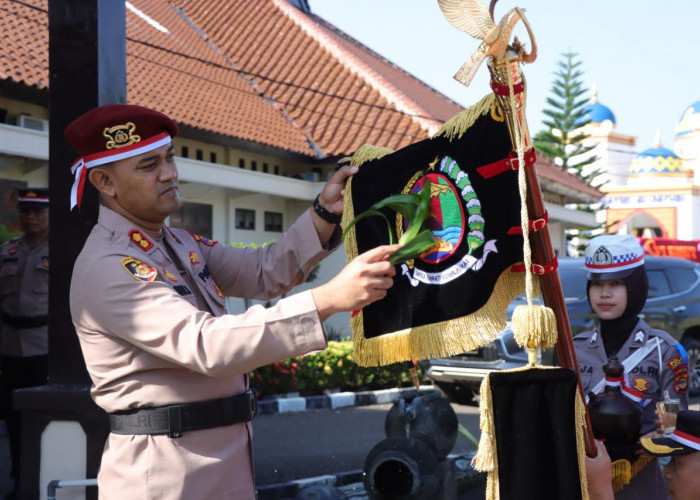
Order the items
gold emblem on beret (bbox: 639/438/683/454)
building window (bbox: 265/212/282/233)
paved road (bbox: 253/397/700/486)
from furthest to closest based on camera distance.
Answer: building window (bbox: 265/212/282/233) → paved road (bbox: 253/397/700/486) → gold emblem on beret (bbox: 639/438/683/454)

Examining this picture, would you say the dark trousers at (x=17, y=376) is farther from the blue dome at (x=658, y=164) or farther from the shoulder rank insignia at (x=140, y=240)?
the blue dome at (x=658, y=164)

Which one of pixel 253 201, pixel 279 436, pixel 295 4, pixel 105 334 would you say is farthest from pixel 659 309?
pixel 295 4

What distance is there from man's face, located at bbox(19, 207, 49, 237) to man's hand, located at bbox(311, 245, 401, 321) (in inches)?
185

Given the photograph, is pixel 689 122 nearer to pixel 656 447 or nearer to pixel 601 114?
pixel 601 114

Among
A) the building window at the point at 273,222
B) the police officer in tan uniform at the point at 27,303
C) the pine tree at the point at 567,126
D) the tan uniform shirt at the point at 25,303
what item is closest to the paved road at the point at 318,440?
the police officer in tan uniform at the point at 27,303

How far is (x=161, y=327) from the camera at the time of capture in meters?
2.24

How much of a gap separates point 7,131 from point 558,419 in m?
9.41

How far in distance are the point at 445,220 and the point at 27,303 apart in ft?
14.7

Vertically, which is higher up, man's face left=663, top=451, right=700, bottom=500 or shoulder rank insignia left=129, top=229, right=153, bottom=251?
shoulder rank insignia left=129, top=229, right=153, bottom=251

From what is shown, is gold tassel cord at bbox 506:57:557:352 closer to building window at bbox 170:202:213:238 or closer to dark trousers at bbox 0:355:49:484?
dark trousers at bbox 0:355:49:484

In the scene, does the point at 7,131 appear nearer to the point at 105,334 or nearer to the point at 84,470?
the point at 84,470

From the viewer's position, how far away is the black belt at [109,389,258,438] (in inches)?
94.8

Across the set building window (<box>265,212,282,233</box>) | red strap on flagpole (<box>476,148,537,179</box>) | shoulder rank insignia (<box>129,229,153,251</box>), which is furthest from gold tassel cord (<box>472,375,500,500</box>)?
building window (<box>265,212,282,233</box>)

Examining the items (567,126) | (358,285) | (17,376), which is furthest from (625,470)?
(567,126)
